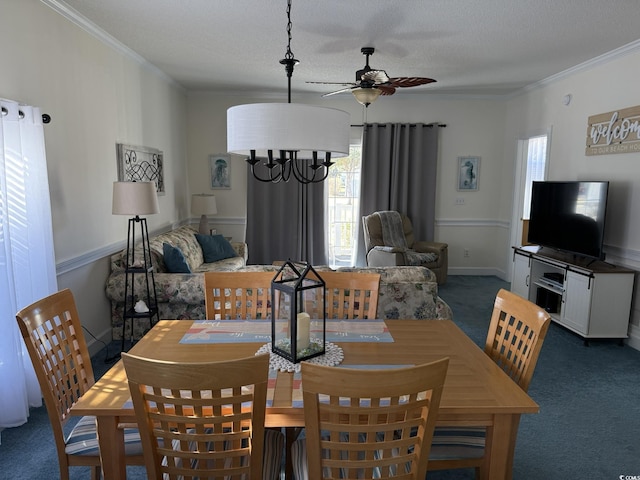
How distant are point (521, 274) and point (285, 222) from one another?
328cm

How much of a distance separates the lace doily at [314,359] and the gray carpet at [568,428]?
97cm

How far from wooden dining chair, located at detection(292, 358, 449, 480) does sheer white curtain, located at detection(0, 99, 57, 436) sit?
6.81 ft

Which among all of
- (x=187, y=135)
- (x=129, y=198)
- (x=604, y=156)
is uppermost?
(x=187, y=135)

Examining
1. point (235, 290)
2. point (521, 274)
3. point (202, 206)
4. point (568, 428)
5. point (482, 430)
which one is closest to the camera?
point (482, 430)

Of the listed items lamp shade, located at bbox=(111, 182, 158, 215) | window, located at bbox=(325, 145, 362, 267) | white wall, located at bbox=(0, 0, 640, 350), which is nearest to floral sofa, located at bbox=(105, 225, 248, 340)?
white wall, located at bbox=(0, 0, 640, 350)

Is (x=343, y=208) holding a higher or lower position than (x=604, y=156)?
lower

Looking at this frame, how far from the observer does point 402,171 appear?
20.9ft

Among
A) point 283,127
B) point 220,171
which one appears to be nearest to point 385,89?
point 283,127

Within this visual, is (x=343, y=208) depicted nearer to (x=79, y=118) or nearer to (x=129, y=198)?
(x=129, y=198)

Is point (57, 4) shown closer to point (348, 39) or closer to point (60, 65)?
point (60, 65)

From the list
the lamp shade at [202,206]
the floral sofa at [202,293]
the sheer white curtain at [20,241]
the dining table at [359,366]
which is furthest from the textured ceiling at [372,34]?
the dining table at [359,366]

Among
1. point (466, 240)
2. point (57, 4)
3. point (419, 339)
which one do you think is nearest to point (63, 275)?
point (57, 4)

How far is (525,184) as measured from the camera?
237 inches

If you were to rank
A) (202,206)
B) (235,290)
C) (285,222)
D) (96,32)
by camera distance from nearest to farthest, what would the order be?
(235,290) → (96,32) → (202,206) → (285,222)
